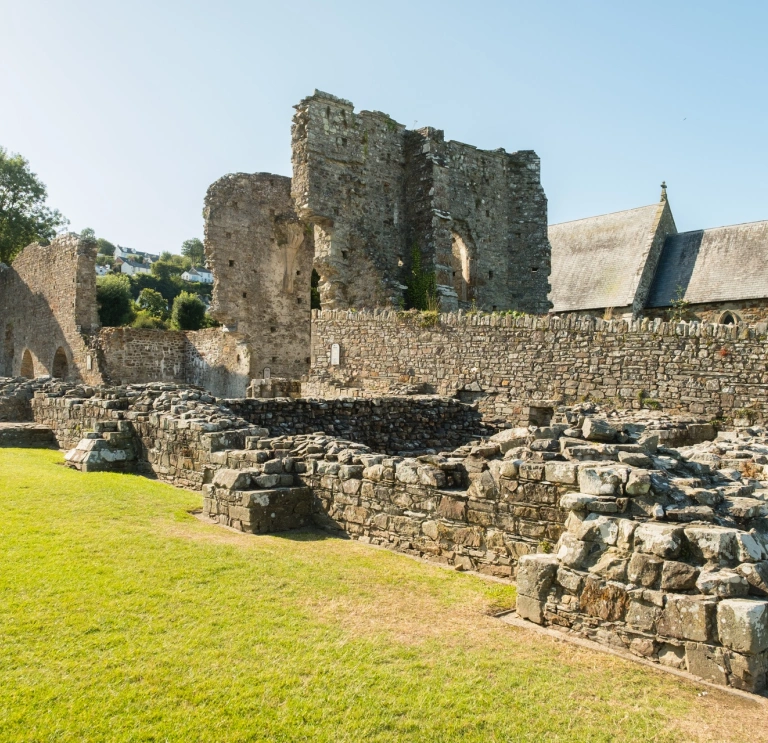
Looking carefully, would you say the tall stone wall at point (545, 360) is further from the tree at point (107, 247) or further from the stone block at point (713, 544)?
the tree at point (107, 247)

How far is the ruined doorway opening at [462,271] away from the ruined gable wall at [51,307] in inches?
527

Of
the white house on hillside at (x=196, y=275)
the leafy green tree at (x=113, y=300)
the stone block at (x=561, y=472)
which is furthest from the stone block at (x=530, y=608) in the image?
the white house on hillside at (x=196, y=275)

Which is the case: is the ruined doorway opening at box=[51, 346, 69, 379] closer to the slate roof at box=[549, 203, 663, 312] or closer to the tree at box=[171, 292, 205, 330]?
the tree at box=[171, 292, 205, 330]

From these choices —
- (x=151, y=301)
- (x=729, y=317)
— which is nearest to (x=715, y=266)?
(x=729, y=317)

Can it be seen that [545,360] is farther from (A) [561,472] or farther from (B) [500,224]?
(B) [500,224]

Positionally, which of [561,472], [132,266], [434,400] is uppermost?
[132,266]

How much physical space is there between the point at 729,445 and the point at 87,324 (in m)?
24.4

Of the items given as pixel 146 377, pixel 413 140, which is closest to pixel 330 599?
pixel 413 140

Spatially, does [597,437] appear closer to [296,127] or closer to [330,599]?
[330,599]

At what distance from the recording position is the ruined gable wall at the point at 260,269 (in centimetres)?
2712

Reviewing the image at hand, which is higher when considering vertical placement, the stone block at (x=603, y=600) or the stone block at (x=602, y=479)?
the stone block at (x=602, y=479)

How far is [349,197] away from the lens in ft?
68.4

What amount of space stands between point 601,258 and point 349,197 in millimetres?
16005

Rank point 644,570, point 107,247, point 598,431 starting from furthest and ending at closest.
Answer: point 107,247 < point 598,431 < point 644,570
